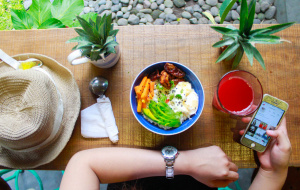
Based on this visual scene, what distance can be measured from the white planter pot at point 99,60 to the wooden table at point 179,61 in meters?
0.05

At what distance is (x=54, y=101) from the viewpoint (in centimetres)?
93

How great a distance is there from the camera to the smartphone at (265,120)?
3.22ft

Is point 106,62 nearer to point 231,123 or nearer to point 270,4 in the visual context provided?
point 231,123

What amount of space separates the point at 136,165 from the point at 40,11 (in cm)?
110

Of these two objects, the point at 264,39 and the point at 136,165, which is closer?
the point at 264,39

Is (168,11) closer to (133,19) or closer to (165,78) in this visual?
(133,19)

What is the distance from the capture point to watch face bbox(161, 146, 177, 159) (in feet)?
3.24

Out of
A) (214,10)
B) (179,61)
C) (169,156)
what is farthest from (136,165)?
(214,10)

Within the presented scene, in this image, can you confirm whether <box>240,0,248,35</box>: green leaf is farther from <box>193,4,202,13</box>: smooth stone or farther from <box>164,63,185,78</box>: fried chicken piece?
<box>193,4,202,13</box>: smooth stone

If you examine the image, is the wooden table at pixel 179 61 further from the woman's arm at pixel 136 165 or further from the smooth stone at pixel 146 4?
the smooth stone at pixel 146 4

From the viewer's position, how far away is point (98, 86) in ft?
3.42

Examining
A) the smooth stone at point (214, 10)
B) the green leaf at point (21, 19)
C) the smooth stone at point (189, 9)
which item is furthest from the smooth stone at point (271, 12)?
the green leaf at point (21, 19)

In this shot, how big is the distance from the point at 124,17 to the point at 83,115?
4.26ft

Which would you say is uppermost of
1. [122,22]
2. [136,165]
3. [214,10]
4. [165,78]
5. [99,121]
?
[214,10]
